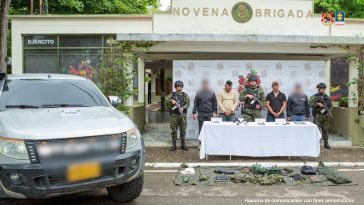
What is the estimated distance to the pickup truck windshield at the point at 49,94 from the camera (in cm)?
567

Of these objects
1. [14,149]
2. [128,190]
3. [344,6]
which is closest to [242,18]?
[128,190]

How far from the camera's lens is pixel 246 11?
49.2 ft

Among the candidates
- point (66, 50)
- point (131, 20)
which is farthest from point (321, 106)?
point (66, 50)

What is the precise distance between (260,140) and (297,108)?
2.18m

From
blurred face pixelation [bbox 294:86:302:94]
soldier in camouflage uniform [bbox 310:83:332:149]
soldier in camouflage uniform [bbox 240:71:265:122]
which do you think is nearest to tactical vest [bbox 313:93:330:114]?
soldier in camouflage uniform [bbox 310:83:332:149]

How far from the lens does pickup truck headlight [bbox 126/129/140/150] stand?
5105 mm

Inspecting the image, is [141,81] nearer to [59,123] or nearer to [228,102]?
[228,102]

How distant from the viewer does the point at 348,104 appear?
11914 mm

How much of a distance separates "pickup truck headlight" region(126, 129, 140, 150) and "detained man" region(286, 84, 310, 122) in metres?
6.46

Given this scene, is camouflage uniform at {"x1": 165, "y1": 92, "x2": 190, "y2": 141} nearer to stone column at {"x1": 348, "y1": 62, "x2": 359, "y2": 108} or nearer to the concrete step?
the concrete step

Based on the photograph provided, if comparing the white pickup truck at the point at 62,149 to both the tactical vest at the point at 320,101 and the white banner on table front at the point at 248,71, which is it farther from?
the tactical vest at the point at 320,101

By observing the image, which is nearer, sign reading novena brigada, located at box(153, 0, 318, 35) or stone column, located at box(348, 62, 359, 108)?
stone column, located at box(348, 62, 359, 108)

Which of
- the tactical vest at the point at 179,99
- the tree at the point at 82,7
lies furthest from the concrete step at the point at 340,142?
the tree at the point at 82,7

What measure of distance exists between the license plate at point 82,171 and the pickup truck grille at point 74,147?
4.2 inches
